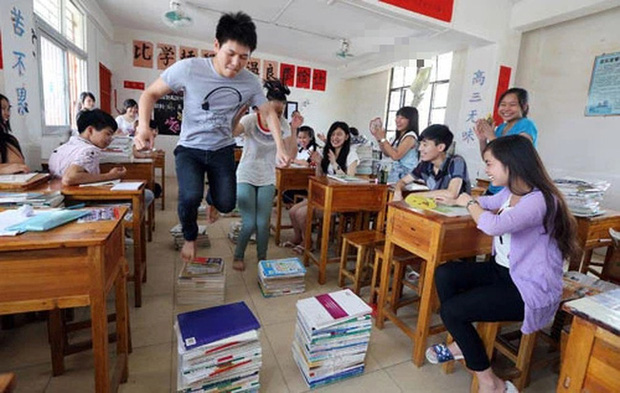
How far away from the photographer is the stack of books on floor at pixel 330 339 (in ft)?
4.66

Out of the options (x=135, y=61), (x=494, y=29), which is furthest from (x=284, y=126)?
(x=135, y=61)

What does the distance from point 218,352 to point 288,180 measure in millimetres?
2308

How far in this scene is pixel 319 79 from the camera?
26.7 ft

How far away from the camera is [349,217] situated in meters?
3.14

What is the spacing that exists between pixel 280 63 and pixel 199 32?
201 centimetres

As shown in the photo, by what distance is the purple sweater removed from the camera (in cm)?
124

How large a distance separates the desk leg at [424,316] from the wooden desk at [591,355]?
73 centimetres

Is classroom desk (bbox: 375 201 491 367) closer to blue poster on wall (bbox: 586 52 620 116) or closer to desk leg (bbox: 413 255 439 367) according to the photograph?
desk leg (bbox: 413 255 439 367)

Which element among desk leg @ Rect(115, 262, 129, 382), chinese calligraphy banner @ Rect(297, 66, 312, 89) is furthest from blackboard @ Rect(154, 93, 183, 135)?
desk leg @ Rect(115, 262, 129, 382)

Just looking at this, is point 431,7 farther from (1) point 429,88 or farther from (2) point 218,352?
(2) point 218,352

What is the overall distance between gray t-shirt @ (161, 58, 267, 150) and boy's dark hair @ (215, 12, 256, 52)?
7.8 inches

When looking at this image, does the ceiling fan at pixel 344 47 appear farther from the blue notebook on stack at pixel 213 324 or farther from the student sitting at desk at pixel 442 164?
the blue notebook on stack at pixel 213 324

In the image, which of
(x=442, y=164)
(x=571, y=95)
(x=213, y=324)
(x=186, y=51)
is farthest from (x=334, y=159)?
(x=186, y=51)

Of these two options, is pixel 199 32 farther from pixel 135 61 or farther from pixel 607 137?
pixel 607 137
